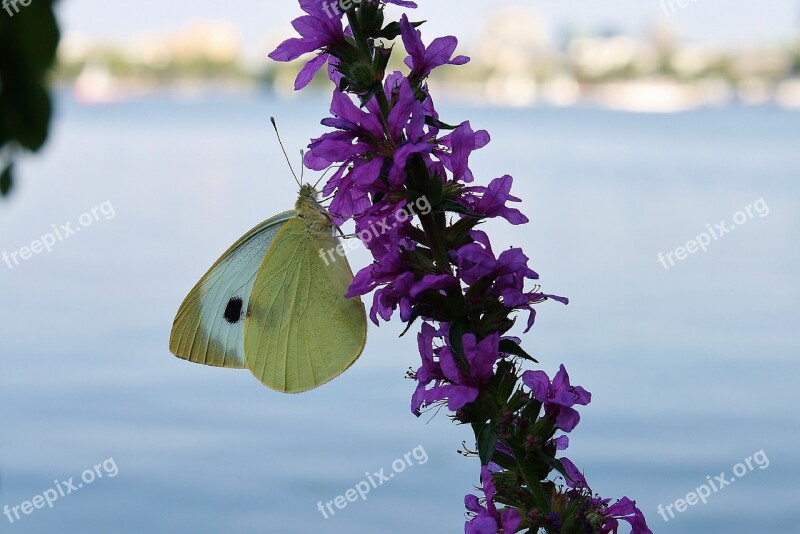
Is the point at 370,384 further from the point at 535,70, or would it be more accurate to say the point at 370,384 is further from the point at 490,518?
the point at 535,70

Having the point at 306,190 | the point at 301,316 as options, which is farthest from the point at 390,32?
the point at 301,316

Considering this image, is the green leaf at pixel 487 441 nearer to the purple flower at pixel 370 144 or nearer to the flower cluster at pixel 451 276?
the flower cluster at pixel 451 276

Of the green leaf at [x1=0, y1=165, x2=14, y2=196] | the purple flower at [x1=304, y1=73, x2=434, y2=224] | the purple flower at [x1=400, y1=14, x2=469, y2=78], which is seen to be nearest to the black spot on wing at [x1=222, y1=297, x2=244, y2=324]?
the purple flower at [x1=304, y1=73, x2=434, y2=224]

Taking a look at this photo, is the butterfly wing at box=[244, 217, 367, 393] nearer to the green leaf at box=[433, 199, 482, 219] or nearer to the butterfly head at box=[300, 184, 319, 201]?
the butterfly head at box=[300, 184, 319, 201]

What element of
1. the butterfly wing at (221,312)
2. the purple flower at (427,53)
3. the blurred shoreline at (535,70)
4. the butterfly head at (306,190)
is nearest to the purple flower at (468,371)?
the purple flower at (427,53)

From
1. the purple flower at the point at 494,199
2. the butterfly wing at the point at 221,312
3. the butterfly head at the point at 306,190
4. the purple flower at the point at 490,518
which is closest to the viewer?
the purple flower at the point at 490,518

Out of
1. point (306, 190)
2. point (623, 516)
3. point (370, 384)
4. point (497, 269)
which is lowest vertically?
point (623, 516)

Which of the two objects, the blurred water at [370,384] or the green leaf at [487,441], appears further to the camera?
the blurred water at [370,384]
